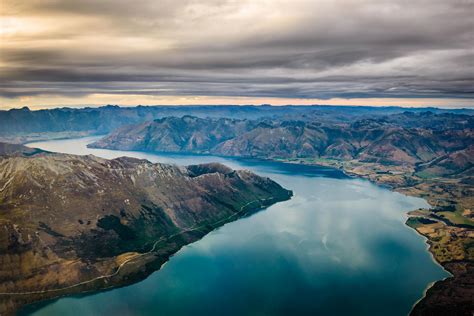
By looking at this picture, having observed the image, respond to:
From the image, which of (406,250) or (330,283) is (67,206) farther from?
(406,250)

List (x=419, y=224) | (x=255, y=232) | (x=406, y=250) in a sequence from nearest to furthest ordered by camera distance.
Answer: (x=406, y=250) → (x=255, y=232) → (x=419, y=224)

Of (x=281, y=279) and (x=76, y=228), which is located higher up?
(x=76, y=228)

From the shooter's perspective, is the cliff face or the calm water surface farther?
the cliff face

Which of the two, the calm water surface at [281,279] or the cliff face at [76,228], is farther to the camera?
the cliff face at [76,228]

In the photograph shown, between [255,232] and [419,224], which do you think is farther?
[419,224]

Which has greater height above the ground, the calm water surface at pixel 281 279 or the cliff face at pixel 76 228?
the cliff face at pixel 76 228

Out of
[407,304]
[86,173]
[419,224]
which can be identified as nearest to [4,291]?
[86,173]

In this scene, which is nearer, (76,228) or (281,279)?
(281,279)

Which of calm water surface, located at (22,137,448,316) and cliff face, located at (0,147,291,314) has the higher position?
cliff face, located at (0,147,291,314)
